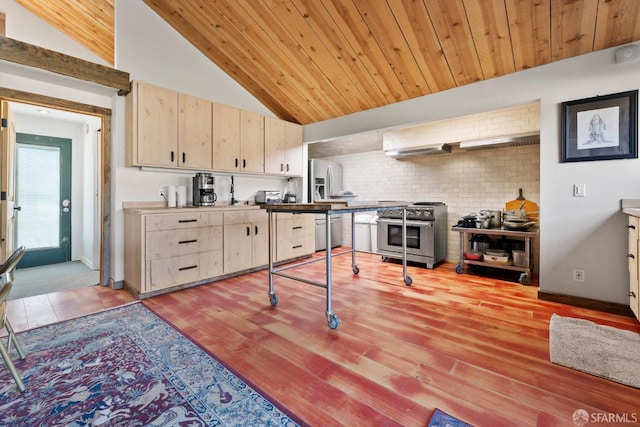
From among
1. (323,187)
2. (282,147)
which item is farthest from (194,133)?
(323,187)

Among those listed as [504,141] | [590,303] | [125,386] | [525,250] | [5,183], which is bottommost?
[125,386]

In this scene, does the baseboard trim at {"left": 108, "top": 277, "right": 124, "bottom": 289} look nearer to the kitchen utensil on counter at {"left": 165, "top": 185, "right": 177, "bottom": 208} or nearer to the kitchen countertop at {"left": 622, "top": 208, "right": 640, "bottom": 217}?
the kitchen utensil on counter at {"left": 165, "top": 185, "right": 177, "bottom": 208}

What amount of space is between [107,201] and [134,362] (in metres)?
2.38

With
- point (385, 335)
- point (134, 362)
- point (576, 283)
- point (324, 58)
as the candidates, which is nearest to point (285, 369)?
point (385, 335)

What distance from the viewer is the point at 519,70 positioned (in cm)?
309

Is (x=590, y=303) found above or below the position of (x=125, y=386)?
above

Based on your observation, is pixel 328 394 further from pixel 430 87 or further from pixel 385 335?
pixel 430 87

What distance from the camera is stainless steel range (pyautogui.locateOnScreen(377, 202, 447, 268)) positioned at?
14.6ft

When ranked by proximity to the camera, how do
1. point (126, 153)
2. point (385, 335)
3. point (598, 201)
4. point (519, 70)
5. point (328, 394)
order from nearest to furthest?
1. point (328, 394)
2. point (385, 335)
3. point (598, 201)
4. point (519, 70)
5. point (126, 153)

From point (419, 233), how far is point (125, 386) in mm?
4037

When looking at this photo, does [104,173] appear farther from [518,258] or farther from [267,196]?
[518,258]

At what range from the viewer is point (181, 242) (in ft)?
10.9

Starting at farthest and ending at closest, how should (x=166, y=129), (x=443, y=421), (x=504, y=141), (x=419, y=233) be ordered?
(x=419, y=233) < (x=504, y=141) < (x=166, y=129) < (x=443, y=421)

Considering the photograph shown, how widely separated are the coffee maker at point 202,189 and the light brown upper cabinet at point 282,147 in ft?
3.37
